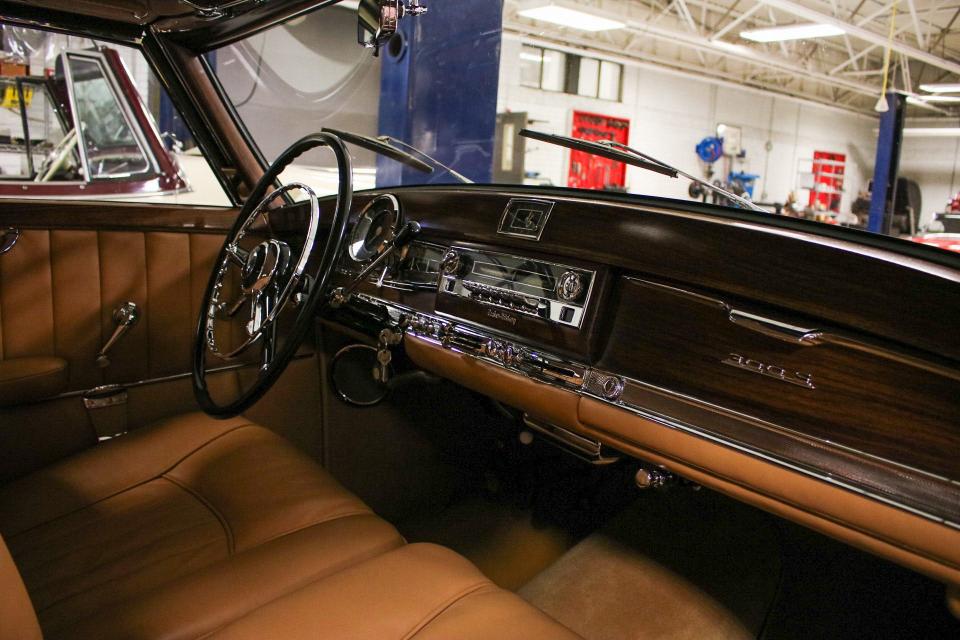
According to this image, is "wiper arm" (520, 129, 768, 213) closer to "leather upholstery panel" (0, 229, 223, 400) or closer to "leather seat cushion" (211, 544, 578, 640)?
"leather seat cushion" (211, 544, 578, 640)

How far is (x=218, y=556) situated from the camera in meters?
1.25

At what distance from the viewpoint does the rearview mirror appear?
1.53 meters

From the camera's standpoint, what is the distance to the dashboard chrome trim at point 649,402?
0.89 meters

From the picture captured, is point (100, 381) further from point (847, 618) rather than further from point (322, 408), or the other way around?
point (847, 618)

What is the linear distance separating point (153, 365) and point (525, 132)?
1.17m

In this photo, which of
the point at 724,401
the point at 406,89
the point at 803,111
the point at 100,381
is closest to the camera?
the point at 724,401

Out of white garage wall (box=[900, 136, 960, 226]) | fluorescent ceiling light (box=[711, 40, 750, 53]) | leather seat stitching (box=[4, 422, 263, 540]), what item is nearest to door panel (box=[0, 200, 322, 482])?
leather seat stitching (box=[4, 422, 263, 540])

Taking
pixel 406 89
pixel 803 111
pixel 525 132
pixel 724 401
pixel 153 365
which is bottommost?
pixel 153 365

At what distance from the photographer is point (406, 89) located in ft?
14.7

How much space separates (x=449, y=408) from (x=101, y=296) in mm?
1032

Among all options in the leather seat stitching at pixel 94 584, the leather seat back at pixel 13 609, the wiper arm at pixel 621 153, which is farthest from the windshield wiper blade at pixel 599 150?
the leather seat back at pixel 13 609

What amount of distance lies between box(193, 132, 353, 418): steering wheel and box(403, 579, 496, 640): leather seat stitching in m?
0.56

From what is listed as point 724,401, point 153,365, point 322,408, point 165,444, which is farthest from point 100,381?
point 724,401

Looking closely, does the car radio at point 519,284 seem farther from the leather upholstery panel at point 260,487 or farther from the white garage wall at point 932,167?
the white garage wall at point 932,167
